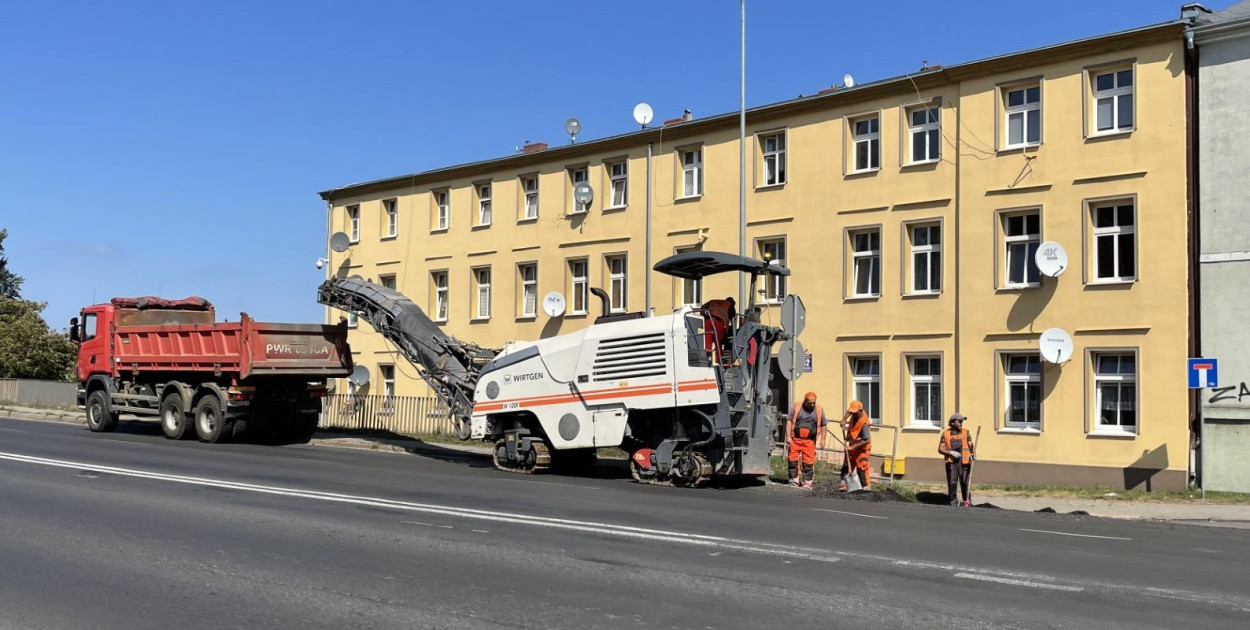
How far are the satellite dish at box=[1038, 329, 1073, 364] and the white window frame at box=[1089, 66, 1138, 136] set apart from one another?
3.95m

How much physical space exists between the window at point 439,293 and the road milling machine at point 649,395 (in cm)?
1631

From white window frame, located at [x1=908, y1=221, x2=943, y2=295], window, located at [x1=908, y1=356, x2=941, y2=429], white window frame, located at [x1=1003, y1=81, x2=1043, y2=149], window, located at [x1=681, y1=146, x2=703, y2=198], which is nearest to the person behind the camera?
white window frame, located at [x1=1003, y1=81, x2=1043, y2=149]

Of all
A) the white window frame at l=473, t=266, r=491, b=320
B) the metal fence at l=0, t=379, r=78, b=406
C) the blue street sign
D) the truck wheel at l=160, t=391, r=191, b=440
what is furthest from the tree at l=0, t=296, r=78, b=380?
the blue street sign

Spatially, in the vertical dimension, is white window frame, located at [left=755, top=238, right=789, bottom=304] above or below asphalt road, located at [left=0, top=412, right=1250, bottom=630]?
above

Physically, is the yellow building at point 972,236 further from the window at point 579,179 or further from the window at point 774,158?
the window at point 579,179

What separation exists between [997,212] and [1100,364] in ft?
12.0

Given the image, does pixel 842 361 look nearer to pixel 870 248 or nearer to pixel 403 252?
pixel 870 248

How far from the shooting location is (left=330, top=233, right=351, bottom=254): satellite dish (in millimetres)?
37594

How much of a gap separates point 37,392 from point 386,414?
71.9ft

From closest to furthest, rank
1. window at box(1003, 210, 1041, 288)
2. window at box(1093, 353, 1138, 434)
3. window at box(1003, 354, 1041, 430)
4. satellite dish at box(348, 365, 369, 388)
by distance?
window at box(1093, 353, 1138, 434) < window at box(1003, 354, 1041, 430) < window at box(1003, 210, 1041, 288) < satellite dish at box(348, 365, 369, 388)

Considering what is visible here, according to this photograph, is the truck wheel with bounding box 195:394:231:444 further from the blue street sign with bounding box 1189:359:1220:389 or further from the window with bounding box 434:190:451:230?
the blue street sign with bounding box 1189:359:1220:389

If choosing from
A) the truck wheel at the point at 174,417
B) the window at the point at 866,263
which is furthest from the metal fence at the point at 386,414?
the window at the point at 866,263

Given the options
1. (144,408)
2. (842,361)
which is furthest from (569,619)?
(144,408)

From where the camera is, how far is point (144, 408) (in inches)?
1009
